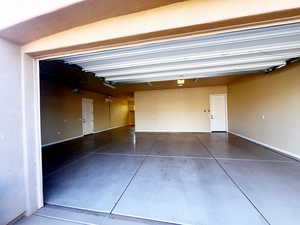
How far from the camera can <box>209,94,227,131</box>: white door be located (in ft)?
25.9

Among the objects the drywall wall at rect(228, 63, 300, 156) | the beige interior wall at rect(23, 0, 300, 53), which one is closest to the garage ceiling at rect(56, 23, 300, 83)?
the beige interior wall at rect(23, 0, 300, 53)

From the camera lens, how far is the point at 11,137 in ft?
5.36

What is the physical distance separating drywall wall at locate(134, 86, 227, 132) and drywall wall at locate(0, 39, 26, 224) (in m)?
7.28

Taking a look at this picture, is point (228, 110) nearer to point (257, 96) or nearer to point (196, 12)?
point (257, 96)

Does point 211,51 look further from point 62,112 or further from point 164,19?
point 62,112

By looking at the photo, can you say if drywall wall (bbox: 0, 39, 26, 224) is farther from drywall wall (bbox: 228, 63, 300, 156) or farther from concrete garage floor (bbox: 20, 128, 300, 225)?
drywall wall (bbox: 228, 63, 300, 156)

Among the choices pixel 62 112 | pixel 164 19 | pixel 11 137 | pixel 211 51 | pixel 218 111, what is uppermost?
pixel 211 51

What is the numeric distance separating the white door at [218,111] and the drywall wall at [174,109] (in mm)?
241

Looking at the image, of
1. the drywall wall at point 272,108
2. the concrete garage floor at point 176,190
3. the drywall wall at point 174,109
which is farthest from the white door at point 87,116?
the drywall wall at point 272,108

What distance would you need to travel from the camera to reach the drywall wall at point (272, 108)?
11.5 feet

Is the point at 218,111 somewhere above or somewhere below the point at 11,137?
above

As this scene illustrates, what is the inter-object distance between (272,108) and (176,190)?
3.99 meters

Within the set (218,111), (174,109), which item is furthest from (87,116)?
(218,111)

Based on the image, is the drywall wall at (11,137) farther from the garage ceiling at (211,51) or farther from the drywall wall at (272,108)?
the drywall wall at (272,108)
